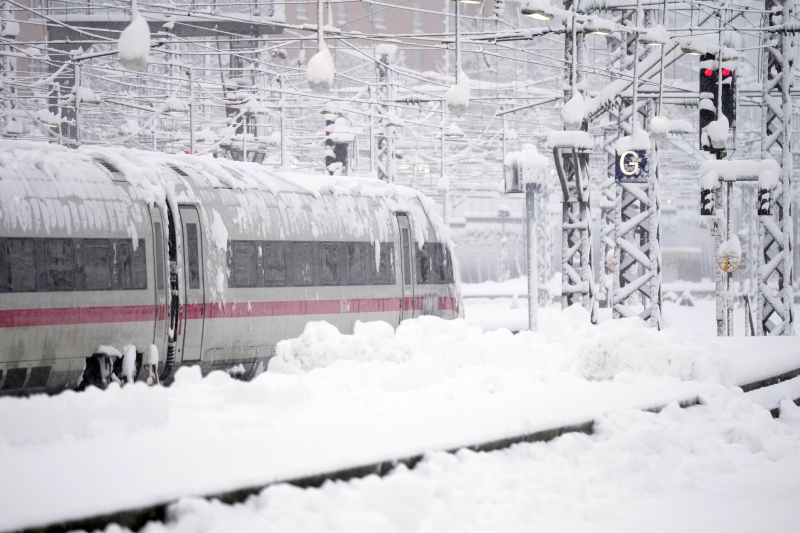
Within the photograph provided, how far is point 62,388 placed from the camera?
14.0 meters

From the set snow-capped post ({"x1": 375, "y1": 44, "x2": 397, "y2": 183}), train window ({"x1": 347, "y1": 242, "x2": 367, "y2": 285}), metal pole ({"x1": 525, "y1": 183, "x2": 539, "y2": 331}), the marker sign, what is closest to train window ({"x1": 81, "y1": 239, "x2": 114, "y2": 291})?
train window ({"x1": 347, "y1": 242, "x2": 367, "y2": 285})

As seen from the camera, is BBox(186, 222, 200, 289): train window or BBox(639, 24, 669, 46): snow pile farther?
BBox(639, 24, 669, 46): snow pile

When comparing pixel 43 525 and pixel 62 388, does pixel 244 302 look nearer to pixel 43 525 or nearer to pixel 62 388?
pixel 62 388

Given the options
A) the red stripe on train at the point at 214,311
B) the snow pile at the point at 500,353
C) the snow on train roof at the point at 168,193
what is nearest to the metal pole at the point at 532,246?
the red stripe on train at the point at 214,311

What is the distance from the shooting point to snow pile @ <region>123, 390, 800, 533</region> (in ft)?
23.1

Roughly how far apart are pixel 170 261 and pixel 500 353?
16.5ft

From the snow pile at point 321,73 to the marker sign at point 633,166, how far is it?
29.8ft

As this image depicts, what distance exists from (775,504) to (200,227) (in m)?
9.60

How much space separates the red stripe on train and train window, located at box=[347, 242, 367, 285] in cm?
36

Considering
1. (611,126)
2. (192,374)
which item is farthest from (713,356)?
(611,126)

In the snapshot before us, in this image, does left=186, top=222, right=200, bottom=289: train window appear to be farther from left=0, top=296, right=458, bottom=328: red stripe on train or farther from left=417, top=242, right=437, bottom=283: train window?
left=417, top=242, right=437, bottom=283: train window

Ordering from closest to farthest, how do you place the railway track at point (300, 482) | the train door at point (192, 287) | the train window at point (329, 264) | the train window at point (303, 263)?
the railway track at point (300, 482) → the train door at point (192, 287) → the train window at point (303, 263) → the train window at point (329, 264)

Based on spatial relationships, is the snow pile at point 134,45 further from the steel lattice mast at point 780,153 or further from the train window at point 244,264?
the steel lattice mast at point 780,153

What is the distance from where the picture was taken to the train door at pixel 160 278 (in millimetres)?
14758
